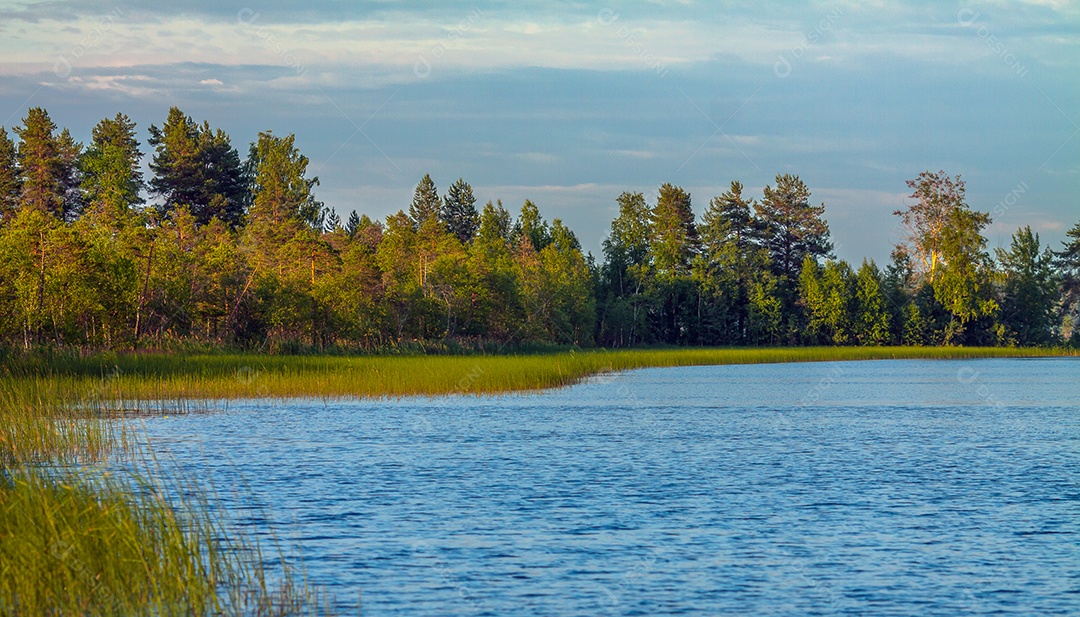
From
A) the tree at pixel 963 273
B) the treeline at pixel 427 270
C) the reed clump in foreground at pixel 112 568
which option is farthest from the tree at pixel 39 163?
the reed clump in foreground at pixel 112 568

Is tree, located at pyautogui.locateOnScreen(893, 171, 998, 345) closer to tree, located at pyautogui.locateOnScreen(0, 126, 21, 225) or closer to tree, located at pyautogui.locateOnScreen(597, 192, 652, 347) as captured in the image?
tree, located at pyautogui.locateOnScreen(597, 192, 652, 347)

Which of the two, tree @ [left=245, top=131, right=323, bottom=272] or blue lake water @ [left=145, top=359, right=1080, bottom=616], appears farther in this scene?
tree @ [left=245, top=131, right=323, bottom=272]

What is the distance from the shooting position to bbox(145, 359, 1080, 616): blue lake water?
35.8 feet

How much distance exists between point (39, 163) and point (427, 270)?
97.3ft

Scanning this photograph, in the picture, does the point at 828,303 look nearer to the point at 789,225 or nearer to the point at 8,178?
the point at 789,225

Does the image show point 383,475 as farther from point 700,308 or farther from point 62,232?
point 700,308

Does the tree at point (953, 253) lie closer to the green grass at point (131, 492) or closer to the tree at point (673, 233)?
the tree at point (673, 233)

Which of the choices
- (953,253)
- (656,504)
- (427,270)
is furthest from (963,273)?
(656,504)

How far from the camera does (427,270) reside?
2721 inches

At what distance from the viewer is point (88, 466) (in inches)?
693

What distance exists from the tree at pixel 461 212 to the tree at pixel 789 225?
92.9ft

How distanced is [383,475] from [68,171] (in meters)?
72.9

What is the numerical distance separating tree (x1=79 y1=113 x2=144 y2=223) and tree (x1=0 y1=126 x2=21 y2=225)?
4549 millimetres

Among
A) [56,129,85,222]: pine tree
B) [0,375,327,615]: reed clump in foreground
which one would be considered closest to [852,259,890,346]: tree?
[56,129,85,222]: pine tree
